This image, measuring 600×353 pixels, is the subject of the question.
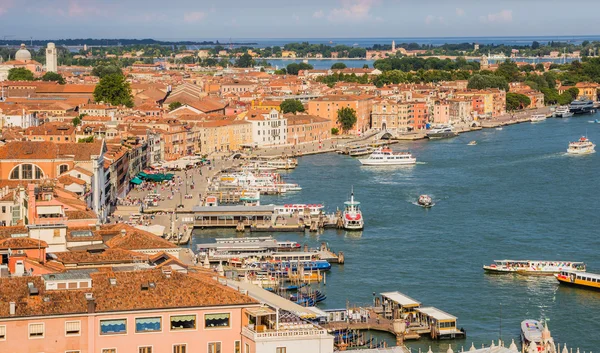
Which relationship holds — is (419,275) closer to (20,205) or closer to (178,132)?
(20,205)

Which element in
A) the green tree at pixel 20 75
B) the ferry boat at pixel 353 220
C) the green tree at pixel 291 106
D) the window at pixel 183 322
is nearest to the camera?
the window at pixel 183 322

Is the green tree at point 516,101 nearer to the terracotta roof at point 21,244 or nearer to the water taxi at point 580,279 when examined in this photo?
the water taxi at point 580,279

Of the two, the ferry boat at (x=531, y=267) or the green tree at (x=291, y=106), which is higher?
the ferry boat at (x=531, y=267)

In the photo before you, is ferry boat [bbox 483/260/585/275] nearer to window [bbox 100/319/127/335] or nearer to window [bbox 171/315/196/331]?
window [bbox 171/315/196/331]

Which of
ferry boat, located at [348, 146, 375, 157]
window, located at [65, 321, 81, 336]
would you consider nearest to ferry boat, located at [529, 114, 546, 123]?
ferry boat, located at [348, 146, 375, 157]

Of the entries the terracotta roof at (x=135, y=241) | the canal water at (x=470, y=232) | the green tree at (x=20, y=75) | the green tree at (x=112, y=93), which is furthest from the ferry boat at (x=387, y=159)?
the green tree at (x=20, y=75)

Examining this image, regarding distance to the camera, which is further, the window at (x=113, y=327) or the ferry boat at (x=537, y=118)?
the ferry boat at (x=537, y=118)

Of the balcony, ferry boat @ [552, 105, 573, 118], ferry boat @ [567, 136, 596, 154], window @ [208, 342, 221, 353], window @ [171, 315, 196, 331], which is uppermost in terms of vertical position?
window @ [171, 315, 196, 331]
